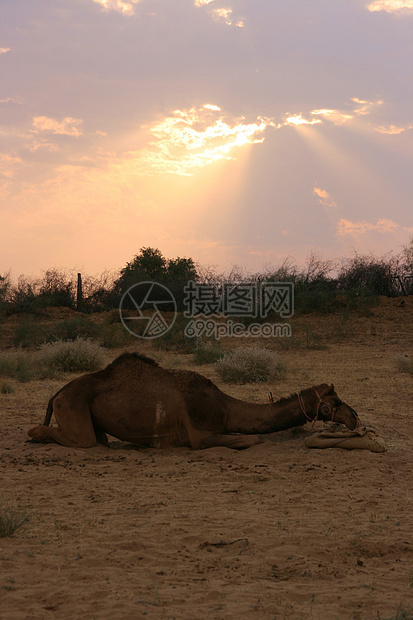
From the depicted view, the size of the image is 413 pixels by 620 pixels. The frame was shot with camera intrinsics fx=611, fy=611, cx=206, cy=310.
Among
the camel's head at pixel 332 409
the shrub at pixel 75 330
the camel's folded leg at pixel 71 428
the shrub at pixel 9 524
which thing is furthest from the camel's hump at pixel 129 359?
the shrub at pixel 75 330

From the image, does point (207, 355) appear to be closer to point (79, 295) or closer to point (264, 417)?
point (264, 417)

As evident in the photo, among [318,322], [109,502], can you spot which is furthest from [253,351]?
[318,322]

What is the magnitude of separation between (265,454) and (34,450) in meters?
2.84

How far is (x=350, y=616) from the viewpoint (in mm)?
3326

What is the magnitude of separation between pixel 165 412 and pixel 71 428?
46.4 inches

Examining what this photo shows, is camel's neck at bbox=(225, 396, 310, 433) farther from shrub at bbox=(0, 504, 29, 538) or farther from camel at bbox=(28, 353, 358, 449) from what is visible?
shrub at bbox=(0, 504, 29, 538)

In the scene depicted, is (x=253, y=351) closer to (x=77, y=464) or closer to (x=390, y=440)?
(x=390, y=440)

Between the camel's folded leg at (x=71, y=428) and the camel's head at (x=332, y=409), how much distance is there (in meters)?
2.84

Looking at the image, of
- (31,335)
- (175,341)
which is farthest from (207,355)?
(31,335)

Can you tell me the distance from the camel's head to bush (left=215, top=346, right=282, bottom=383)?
7041mm

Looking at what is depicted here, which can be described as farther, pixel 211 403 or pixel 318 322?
pixel 318 322

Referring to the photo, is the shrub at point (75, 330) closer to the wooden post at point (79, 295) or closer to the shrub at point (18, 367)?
the shrub at point (18, 367)

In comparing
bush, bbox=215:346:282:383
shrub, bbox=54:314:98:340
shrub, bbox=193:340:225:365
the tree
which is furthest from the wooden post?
bush, bbox=215:346:282:383

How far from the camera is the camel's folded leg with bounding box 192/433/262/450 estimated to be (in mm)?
7445
